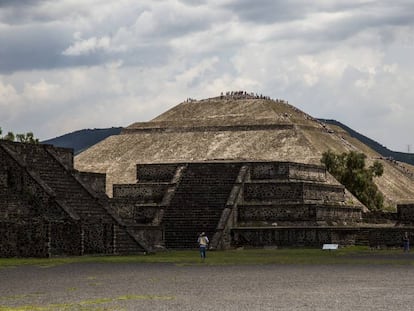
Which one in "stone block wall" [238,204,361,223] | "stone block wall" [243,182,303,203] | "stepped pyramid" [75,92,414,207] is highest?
"stepped pyramid" [75,92,414,207]

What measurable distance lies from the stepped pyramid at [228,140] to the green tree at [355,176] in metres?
14.4

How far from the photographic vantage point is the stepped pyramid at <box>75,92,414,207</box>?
A: 108 meters

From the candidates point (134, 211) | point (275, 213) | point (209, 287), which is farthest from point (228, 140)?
point (209, 287)

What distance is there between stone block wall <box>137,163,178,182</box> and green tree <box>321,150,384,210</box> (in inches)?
1042

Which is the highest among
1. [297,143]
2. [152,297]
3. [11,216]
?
[297,143]

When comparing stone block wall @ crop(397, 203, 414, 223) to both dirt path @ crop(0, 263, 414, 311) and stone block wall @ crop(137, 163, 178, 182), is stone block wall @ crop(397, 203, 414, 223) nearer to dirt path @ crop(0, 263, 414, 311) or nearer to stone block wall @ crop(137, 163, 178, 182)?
stone block wall @ crop(137, 163, 178, 182)

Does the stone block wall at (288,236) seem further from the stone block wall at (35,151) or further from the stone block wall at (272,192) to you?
the stone block wall at (35,151)

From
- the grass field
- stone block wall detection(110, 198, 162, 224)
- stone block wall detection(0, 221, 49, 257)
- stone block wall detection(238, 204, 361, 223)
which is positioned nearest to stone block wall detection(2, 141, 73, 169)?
stone block wall detection(110, 198, 162, 224)

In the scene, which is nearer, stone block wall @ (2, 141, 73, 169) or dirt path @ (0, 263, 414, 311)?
dirt path @ (0, 263, 414, 311)

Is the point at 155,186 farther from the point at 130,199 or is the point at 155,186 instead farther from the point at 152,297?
the point at 152,297

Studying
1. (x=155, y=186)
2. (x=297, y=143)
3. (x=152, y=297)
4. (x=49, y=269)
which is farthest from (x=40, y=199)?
(x=297, y=143)

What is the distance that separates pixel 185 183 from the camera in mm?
57531

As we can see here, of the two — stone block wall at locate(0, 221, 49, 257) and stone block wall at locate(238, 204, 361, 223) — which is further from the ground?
stone block wall at locate(238, 204, 361, 223)

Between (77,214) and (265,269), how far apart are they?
46.3 feet
